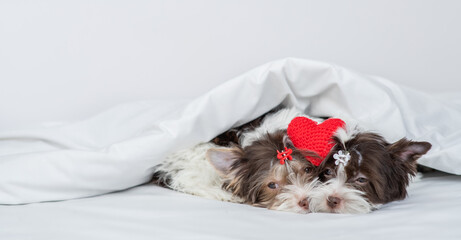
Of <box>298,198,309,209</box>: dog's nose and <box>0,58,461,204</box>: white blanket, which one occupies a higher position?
<box>0,58,461,204</box>: white blanket

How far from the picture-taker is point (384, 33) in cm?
470

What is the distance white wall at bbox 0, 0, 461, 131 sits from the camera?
443 centimetres

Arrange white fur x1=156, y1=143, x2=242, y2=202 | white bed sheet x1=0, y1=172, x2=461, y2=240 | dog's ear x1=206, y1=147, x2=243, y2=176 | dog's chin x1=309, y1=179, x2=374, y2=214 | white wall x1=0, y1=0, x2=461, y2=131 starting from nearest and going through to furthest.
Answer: white bed sheet x1=0, y1=172, x2=461, y2=240
dog's chin x1=309, y1=179, x2=374, y2=214
dog's ear x1=206, y1=147, x2=243, y2=176
white fur x1=156, y1=143, x2=242, y2=202
white wall x1=0, y1=0, x2=461, y2=131

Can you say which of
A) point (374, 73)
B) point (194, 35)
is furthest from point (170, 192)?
→ point (374, 73)

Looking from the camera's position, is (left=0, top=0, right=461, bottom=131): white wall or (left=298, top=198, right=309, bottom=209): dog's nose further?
(left=0, top=0, right=461, bottom=131): white wall

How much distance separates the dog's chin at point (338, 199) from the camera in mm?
2383

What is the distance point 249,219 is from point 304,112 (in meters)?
1.21

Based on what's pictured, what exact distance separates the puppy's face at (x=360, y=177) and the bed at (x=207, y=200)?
8cm

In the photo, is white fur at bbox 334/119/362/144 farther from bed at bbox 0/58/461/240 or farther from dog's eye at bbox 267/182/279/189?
dog's eye at bbox 267/182/279/189

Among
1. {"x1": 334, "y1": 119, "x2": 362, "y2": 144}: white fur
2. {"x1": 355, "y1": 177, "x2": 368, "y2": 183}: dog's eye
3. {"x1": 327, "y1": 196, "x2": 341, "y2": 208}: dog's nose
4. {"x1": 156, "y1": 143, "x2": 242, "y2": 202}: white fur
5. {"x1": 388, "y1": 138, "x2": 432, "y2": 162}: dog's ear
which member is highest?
{"x1": 334, "y1": 119, "x2": 362, "y2": 144}: white fur

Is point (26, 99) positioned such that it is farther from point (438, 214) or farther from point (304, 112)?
point (438, 214)

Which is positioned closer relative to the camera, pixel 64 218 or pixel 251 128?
pixel 64 218

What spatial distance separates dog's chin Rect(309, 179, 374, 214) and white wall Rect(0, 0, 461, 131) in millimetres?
2365

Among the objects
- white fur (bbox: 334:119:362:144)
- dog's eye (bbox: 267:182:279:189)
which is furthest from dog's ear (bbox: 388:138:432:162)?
dog's eye (bbox: 267:182:279:189)
